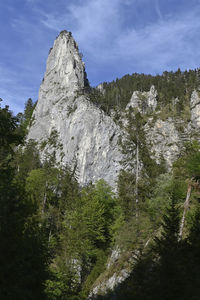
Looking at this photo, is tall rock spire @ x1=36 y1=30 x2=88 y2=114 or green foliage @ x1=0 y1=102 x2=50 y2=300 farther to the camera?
tall rock spire @ x1=36 y1=30 x2=88 y2=114

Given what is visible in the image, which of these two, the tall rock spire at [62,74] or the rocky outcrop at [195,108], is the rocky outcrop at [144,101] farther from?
the tall rock spire at [62,74]

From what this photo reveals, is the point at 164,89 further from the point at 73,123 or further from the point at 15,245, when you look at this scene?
the point at 15,245

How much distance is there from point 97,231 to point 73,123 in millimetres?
45362

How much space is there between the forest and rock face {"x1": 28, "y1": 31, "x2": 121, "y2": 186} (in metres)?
10.2

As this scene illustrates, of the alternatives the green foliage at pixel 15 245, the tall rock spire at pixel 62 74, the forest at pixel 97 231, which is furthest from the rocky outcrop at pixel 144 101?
the green foliage at pixel 15 245

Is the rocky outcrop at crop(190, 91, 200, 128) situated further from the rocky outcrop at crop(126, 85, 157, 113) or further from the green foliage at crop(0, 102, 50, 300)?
the green foliage at crop(0, 102, 50, 300)

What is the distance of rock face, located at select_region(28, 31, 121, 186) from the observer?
221 feet

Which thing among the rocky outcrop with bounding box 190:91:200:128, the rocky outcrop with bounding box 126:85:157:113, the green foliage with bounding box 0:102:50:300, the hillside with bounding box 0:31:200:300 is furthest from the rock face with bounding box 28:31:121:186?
the green foliage with bounding box 0:102:50:300

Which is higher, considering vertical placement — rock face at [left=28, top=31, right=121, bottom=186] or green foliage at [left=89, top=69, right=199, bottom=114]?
green foliage at [left=89, top=69, right=199, bottom=114]

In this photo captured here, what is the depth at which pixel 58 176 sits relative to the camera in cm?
5381

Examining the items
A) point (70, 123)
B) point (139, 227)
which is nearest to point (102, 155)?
point (70, 123)

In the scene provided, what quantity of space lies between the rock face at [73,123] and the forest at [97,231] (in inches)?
401

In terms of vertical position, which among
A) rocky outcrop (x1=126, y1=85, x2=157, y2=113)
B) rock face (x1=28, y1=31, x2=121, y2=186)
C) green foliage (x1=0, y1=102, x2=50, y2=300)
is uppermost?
rocky outcrop (x1=126, y1=85, x2=157, y2=113)

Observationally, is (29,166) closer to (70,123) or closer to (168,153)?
(70,123)
